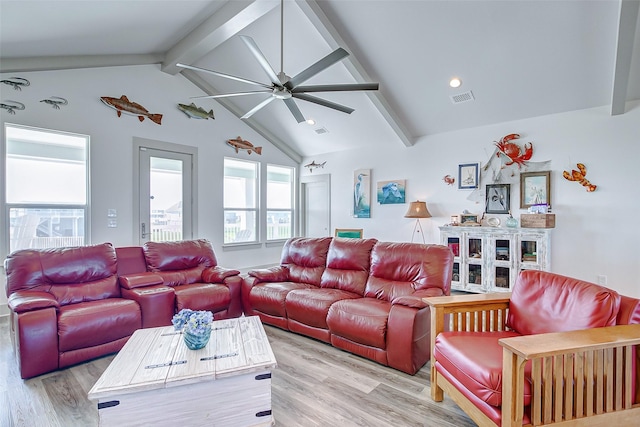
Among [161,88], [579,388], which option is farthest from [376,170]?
[579,388]

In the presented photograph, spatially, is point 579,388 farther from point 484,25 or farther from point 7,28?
point 7,28

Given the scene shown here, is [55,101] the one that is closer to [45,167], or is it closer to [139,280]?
[45,167]

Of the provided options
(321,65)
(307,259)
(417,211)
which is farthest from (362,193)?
(321,65)

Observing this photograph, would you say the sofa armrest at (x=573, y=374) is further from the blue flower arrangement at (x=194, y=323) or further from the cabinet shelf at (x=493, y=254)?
the cabinet shelf at (x=493, y=254)

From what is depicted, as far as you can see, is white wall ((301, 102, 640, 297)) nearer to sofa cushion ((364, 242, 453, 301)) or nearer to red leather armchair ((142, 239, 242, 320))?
sofa cushion ((364, 242, 453, 301))

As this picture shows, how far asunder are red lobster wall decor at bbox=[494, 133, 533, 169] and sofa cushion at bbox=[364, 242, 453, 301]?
2656mm

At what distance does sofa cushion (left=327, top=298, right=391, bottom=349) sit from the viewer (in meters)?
2.62

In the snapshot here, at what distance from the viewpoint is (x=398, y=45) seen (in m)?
4.12

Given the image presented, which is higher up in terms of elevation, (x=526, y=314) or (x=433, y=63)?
(x=433, y=63)

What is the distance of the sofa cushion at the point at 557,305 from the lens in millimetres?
1709

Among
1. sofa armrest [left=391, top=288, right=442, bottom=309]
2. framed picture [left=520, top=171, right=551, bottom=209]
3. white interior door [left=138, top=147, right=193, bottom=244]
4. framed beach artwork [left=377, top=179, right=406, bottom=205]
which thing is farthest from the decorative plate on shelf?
white interior door [left=138, top=147, right=193, bottom=244]

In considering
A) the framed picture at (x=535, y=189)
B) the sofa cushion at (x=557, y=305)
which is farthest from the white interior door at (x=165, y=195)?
the framed picture at (x=535, y=189)

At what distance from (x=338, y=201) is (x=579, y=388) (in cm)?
565

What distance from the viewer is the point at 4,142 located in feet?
12.3
